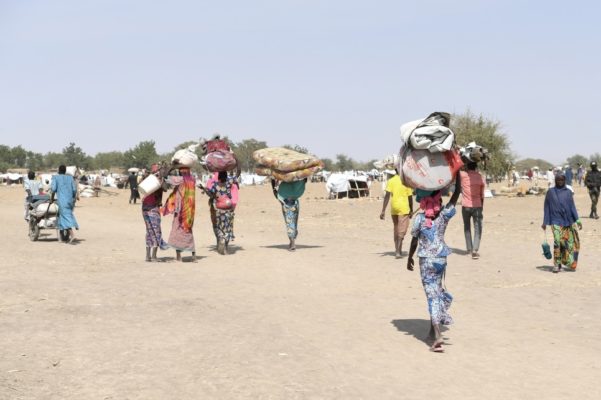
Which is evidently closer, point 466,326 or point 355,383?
point 355,383

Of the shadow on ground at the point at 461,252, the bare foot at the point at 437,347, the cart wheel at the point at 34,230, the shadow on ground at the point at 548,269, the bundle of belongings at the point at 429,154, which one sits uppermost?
the bundle of belongings at the point at 429,154

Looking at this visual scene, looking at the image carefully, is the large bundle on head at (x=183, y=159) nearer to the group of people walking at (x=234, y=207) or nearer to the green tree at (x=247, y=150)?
the group of people walking at (x=234, y=207)

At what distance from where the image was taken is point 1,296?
10180 millimetres

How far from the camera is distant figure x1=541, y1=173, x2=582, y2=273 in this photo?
1280 cm

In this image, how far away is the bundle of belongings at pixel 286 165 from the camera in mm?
16109

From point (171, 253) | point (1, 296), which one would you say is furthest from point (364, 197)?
point (1, 296)

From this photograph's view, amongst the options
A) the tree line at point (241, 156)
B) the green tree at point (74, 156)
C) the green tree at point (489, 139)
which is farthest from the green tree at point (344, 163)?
the green tree at point (489, 139)

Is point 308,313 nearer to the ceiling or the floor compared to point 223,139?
nearer to the floor

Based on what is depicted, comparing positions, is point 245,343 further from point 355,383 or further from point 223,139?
point 223,139

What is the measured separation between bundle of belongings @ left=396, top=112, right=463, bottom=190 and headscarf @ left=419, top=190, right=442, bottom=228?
0.36ft

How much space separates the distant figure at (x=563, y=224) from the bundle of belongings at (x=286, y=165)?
5.12 meters

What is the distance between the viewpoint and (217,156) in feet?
49.3

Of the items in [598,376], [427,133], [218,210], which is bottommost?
[598,376]

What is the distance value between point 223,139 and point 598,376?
1013 centimetres
